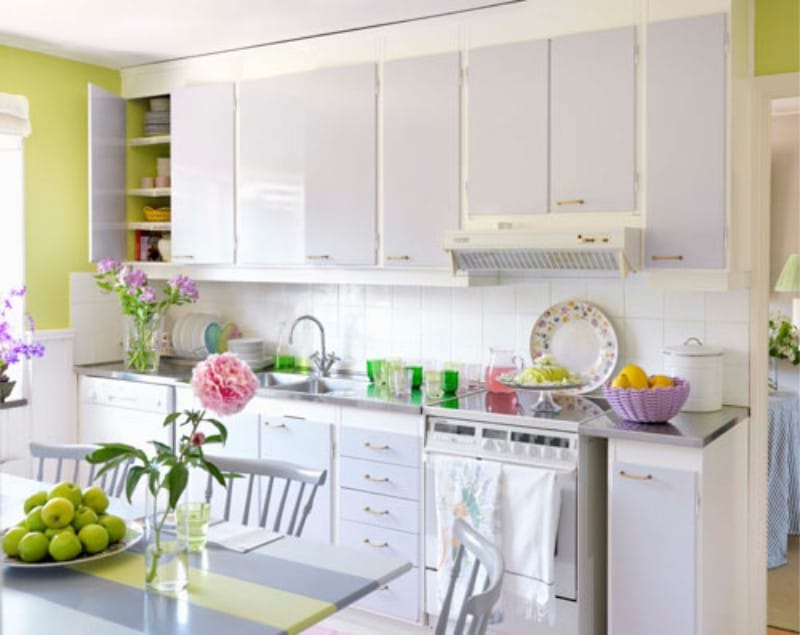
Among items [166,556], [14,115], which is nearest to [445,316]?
[14,115]

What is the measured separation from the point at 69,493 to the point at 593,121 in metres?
2.20

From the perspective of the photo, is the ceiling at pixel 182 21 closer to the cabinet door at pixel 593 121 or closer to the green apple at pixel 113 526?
the cabinet door at pixel 593 121

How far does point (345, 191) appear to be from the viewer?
384 cm

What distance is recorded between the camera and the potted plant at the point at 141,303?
4.31 m

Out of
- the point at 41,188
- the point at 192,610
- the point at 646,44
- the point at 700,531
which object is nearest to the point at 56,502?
the point at 192,610

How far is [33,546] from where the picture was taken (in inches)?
74.0

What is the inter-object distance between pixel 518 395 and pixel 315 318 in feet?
3.91

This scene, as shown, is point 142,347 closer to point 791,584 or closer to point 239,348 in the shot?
point 239,348

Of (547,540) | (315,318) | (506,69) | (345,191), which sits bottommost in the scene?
(547,540)

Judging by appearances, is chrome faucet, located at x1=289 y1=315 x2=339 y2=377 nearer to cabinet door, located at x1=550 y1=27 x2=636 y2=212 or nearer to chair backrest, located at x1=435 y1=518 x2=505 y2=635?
cabinet door, located at x1=550 y1=27 x2=636 y2=212

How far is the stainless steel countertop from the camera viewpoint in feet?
9.19

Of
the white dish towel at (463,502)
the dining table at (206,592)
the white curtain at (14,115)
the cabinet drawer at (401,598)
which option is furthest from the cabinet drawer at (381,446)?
the white curtain at (14,115)

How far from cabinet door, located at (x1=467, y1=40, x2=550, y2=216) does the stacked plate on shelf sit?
4.90 feet

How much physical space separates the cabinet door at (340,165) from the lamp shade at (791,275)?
5.75 feet
